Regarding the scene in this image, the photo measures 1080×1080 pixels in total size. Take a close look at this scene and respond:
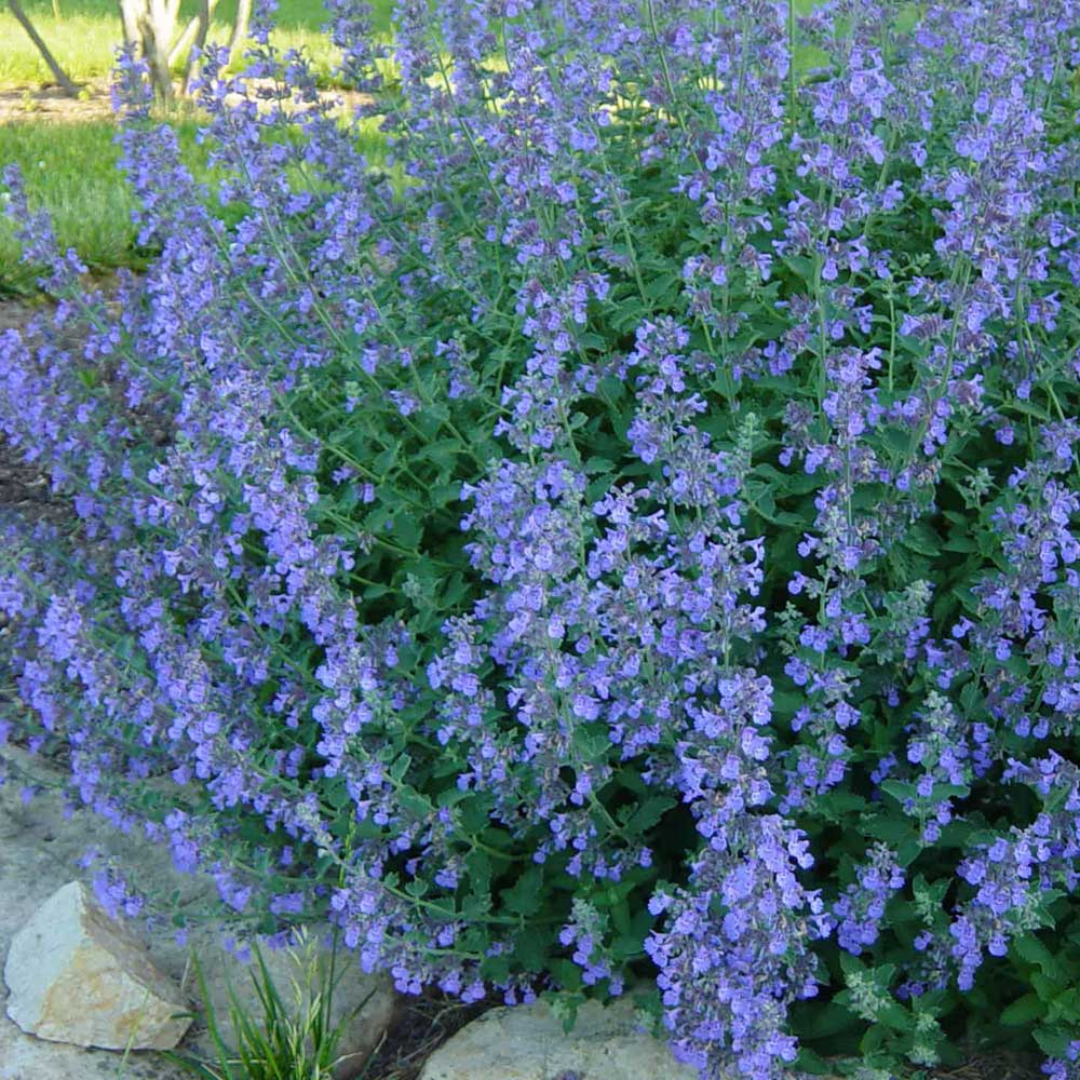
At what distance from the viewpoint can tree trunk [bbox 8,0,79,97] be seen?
891 cm

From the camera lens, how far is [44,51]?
9.20 meters

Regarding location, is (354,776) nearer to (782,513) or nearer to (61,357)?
(782,513)

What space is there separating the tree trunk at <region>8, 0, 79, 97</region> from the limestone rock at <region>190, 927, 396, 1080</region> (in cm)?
738

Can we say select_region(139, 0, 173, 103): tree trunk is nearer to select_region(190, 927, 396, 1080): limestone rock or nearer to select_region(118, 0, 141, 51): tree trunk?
select_region(118, 0, 141, 51): tree trunk

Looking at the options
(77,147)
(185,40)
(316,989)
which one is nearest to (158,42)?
(185,40)

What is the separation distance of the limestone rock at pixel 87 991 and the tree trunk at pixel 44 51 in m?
7.37

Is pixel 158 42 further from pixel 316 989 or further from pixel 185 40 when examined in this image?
pixel 316 989

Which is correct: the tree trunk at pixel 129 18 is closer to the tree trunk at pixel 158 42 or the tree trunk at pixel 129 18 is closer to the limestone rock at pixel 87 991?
the tree trunk at pixel 158 42

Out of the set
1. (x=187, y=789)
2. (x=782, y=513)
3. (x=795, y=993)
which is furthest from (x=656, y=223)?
(x=795, y=993)

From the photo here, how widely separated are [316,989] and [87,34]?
36.8 ft

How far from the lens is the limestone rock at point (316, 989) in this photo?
3.01 m

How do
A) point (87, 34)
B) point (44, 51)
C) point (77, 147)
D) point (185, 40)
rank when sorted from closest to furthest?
point (77, 147), point (44, 51), point (185, 40), point (87, 34)

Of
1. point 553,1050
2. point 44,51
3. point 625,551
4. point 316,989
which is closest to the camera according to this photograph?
point 625,551

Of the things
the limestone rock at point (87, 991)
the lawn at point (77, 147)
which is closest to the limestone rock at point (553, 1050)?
the limestone rock at point (87, 991)
